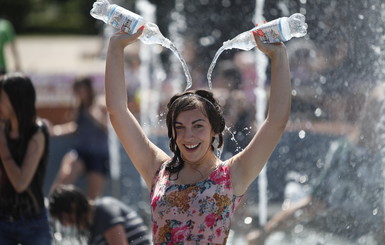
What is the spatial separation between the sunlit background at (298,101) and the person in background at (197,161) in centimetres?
60

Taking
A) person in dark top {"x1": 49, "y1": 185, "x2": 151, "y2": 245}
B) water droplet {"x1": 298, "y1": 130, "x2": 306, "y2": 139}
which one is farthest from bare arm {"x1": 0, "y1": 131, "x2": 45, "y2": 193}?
water droplet {"x1": 298, "y1": 130, "x2": 306, "y2": 139}

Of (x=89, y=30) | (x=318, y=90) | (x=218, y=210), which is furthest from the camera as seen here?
(x=89, y=30)

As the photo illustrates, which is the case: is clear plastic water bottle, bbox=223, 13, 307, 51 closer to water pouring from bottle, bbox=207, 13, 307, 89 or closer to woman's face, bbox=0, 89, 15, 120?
water pouring from bottle, bbox=207, 13, 307, 89

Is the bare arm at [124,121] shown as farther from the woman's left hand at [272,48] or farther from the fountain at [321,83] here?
the fountain at [321,83]

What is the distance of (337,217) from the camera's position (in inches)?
193

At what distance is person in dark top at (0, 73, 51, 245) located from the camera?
422 cm

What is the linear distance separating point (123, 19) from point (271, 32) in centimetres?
54

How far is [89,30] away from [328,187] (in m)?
22.8

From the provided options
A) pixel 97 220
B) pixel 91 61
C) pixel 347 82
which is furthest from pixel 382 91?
pixel 91 61

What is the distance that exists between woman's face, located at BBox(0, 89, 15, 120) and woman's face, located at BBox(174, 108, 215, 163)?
5.22 ft

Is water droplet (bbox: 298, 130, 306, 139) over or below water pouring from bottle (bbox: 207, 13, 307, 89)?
below

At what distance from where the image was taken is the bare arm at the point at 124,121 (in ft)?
10.1

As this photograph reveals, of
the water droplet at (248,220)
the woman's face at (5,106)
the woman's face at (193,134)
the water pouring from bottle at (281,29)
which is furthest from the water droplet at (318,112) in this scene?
the woman's face at (193,134)

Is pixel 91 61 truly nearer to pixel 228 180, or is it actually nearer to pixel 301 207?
pixel 301 207
